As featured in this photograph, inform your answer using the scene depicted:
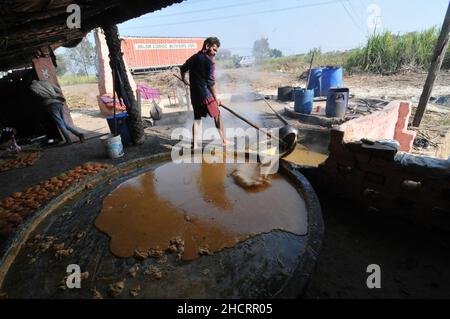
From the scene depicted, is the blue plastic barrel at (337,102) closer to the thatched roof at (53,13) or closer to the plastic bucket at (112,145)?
the thatched roof at (53,13)

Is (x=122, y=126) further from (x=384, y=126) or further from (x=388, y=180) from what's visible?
(x=384, y=126)

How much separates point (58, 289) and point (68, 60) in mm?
61827

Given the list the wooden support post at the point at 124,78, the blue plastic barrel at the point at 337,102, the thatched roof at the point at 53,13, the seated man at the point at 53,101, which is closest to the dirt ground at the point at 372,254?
the wooden support post at the point at 124,78

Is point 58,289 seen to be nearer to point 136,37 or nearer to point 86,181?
point 86,181

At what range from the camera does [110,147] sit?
18.7 ft

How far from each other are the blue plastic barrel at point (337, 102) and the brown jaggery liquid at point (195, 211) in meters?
6.14

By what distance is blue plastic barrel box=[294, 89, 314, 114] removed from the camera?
29.4ft

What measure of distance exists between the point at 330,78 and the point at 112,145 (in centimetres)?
1048

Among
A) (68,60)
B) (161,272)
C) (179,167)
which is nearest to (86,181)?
(179,167)

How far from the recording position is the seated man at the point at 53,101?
6.59 meters

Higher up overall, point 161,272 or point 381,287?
point 161,272

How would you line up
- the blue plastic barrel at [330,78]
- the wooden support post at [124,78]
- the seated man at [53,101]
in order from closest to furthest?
the wooden support post at [124,78], the seated man at [53,101], the blue plastic barrel at [330,78]

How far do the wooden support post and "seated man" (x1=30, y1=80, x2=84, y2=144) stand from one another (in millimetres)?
2266

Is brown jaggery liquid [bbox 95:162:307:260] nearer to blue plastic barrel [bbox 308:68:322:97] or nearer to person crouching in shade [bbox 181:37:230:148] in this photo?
person crouching in shade [bbox 181:37:230:148]
